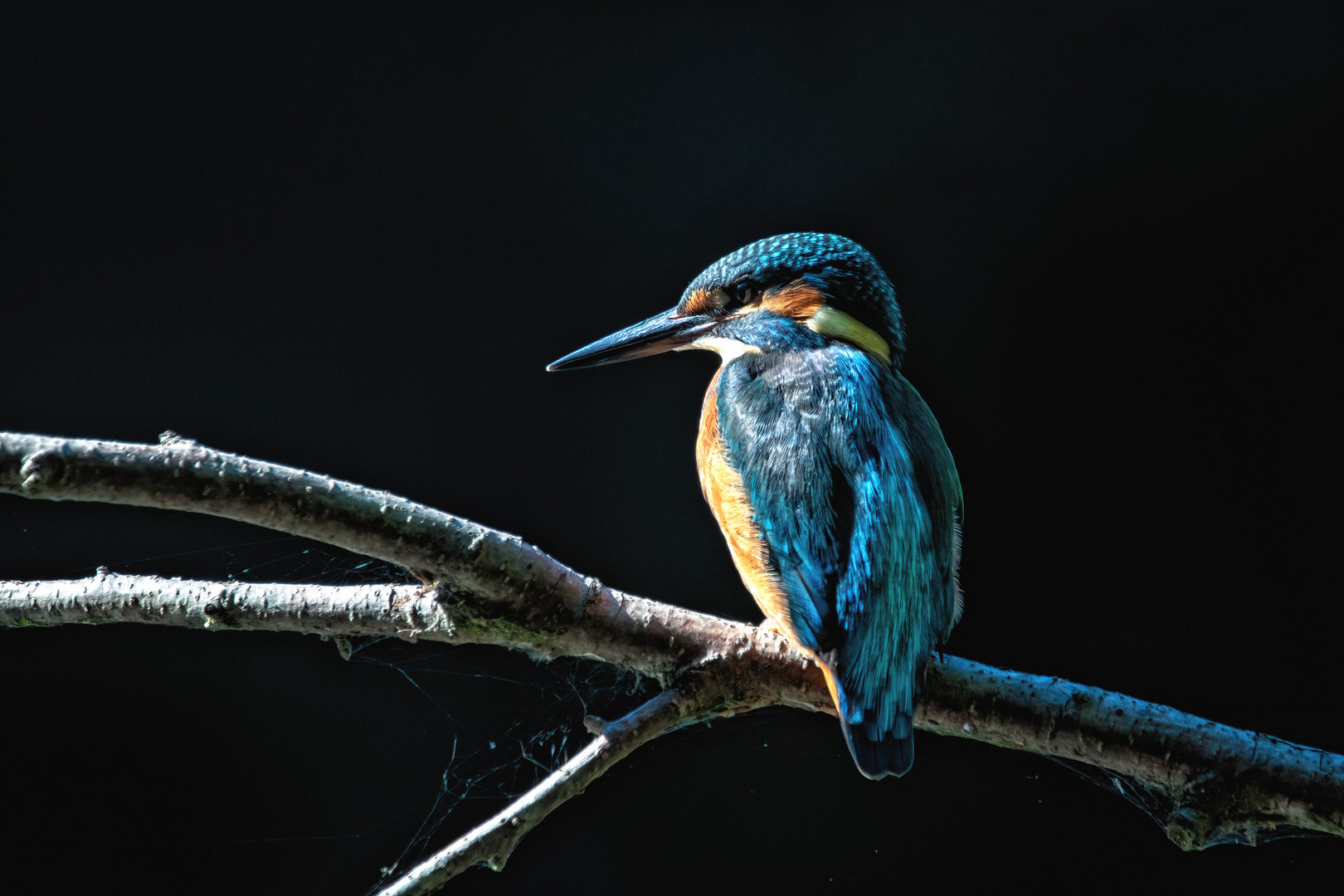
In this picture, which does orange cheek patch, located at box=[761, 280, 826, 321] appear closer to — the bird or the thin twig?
the bird

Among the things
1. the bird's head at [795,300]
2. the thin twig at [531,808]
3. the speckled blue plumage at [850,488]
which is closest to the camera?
the thin twig at [531,808]

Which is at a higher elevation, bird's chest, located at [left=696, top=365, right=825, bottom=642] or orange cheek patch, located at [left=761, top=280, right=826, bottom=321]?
orange cheek patch, located at [left=761, top=280, right=826, bottom=321]

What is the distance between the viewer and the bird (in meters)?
0.74

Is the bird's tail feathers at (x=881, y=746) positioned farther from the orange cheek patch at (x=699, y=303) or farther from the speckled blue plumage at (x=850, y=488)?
the orange cheek patch at (x=699, y=303)

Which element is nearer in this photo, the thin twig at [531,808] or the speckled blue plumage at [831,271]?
the thin twig at [531,808]

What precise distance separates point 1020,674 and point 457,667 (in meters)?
0.74

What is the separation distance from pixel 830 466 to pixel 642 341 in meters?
0.33

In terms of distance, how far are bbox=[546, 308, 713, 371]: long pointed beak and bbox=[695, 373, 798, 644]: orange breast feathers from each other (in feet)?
0.33

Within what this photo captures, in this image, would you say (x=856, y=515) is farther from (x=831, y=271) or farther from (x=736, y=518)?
(x=831, y=271)

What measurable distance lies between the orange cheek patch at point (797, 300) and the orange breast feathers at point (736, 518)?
0.11 m

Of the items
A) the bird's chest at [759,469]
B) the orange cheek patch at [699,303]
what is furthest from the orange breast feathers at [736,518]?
the orange cheek patch at [699,303]

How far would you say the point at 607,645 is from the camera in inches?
31.1

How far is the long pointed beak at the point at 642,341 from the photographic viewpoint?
1.05m

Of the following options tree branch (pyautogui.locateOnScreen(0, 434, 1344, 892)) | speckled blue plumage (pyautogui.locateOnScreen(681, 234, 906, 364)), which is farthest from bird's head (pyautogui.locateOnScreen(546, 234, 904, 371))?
tree branch (pyautogui.locateOnScreen(0, 434, 1344, 892))
